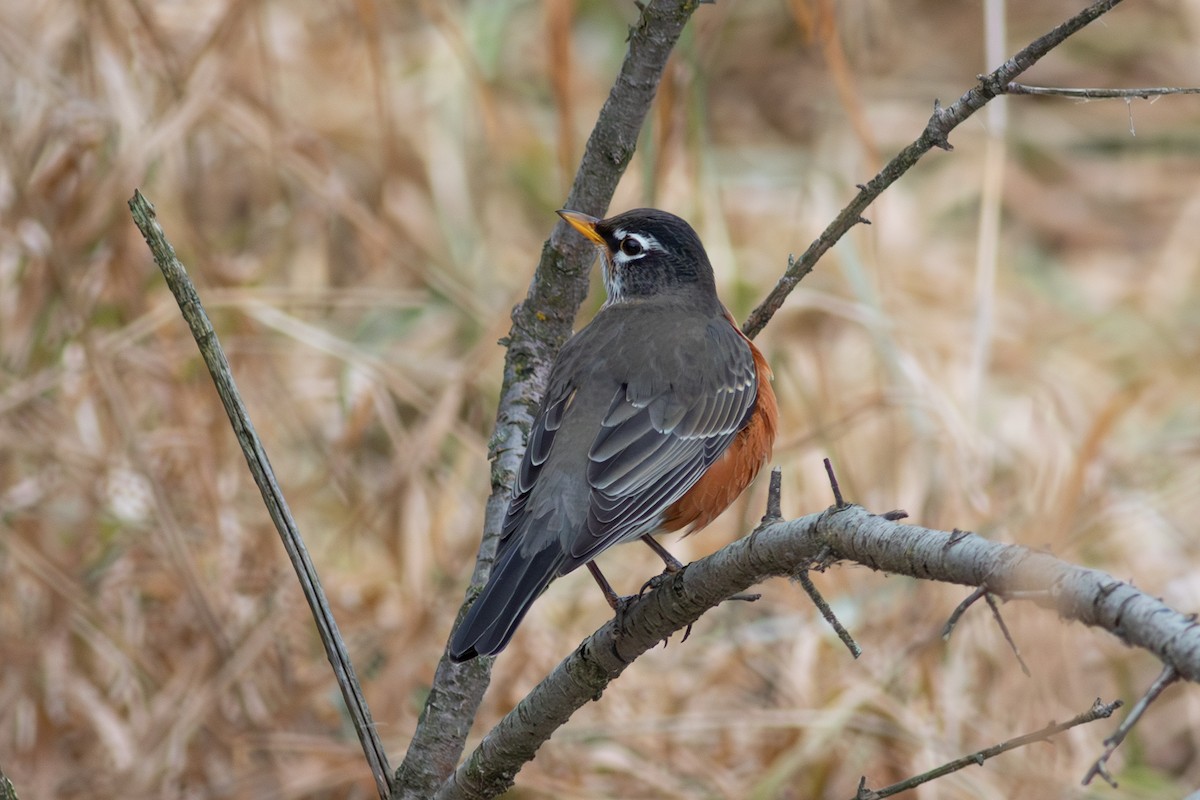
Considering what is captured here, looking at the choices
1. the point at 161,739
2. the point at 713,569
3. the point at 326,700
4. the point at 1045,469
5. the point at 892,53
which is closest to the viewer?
the point at 713,569

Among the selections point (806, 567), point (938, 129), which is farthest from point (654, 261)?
point (806, 567)

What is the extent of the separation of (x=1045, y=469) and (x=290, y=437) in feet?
9.59

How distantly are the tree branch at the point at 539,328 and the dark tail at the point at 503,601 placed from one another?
140 millimetres

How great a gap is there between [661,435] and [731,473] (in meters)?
0.19

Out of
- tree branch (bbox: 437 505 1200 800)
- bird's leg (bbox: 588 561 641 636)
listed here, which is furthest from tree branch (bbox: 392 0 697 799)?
bird's leg (bbox: 588 561 641 636)

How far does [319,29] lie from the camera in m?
7.68

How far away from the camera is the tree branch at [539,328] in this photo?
7.72 feet

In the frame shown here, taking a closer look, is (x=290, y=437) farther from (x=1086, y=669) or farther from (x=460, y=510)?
(x=1086, y=669)

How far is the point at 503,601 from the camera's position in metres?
2.29

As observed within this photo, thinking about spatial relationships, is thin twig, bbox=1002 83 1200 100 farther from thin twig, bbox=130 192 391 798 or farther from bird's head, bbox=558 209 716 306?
bird's head, bbox=558 209 716 306

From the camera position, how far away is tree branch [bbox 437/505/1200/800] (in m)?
1.25

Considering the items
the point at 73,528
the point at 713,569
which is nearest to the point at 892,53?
the point at 73,528

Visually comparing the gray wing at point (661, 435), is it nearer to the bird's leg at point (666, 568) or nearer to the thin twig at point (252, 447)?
the bird's leg at point (666, 568)

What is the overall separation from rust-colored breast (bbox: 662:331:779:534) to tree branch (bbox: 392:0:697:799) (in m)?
0.41
